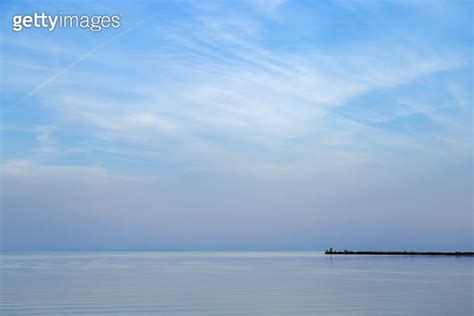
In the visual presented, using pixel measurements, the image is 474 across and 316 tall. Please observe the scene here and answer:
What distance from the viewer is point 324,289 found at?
129ft

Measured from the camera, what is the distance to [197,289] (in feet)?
129

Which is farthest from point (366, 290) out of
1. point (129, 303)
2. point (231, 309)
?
point (129, 303)

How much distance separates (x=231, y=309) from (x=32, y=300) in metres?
13.2

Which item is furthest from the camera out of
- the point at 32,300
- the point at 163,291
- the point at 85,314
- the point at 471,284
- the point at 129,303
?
the point at 471,284

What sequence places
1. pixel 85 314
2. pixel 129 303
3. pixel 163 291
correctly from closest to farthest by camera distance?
pixel 85 314
pixel 129 303
pixel 163 291

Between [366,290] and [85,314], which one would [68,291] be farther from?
[366,290]

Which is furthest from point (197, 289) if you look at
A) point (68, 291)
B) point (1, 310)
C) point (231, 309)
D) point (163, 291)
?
point (1, 310)

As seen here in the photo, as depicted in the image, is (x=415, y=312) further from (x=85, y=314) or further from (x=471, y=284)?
(x=471, y=284)

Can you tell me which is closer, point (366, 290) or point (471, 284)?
point (366, 290)

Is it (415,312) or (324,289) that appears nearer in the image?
(415,312)

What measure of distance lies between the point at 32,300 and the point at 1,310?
15.2 feet

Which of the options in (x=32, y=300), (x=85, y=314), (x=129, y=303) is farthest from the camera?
(x=32, y=300)

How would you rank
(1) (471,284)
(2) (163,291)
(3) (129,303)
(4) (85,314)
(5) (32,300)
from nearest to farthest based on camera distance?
(4) (85,314) < (3) (129,303) < (5) (32,300) < (2) (163,291) < (1) (471,284)

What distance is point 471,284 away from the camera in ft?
144
